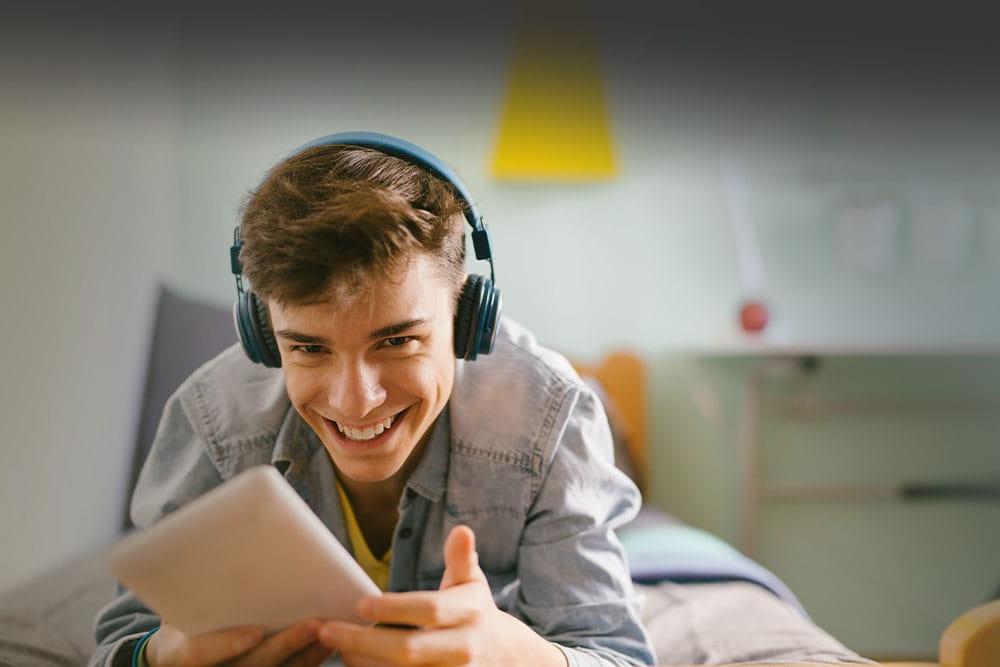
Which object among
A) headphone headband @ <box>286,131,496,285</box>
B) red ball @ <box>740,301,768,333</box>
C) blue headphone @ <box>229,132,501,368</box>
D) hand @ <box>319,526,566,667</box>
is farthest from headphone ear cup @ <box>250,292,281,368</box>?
red ball @ <box>740,301,768,333</box>

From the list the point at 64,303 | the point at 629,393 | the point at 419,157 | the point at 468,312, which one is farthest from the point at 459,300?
the point at 629,393

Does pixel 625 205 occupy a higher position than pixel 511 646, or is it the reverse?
pixel 625 205

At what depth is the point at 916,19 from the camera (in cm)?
66

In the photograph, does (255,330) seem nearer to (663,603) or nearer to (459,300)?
(459,300)

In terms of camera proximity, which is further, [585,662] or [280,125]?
[280,125]

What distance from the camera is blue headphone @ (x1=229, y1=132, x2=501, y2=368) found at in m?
0.56

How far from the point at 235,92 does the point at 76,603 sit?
27.6 inches

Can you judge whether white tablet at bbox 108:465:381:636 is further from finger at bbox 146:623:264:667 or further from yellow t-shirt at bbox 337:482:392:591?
yellow t-shirt at bbox 337:482:392:591

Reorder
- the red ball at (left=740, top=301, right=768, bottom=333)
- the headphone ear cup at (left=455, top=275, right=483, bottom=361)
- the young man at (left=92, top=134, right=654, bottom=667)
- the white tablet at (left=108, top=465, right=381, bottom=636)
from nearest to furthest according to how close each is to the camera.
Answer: the white tablet at (left=108, top=465, right=381, bottom=636) < the young man at (left=92, top=134, right=654, bottom=667) < the headphone ear cup at (left=455, top=275, right=483, bottom=361) < the red ball at (left=740, top=301, right=768, bottom=333)

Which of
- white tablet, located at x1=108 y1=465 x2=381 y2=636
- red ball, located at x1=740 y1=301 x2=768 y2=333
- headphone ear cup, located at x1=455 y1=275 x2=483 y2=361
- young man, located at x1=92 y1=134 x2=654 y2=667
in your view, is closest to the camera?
white tablet, located at x1=108 y1=465 x2=381 y2=636

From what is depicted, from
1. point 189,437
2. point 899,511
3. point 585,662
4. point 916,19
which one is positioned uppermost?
point 916,19

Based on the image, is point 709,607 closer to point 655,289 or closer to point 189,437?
point 189,437

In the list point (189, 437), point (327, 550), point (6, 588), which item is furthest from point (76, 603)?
point (327, 550)

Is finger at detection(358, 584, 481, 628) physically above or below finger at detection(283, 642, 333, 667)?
above
